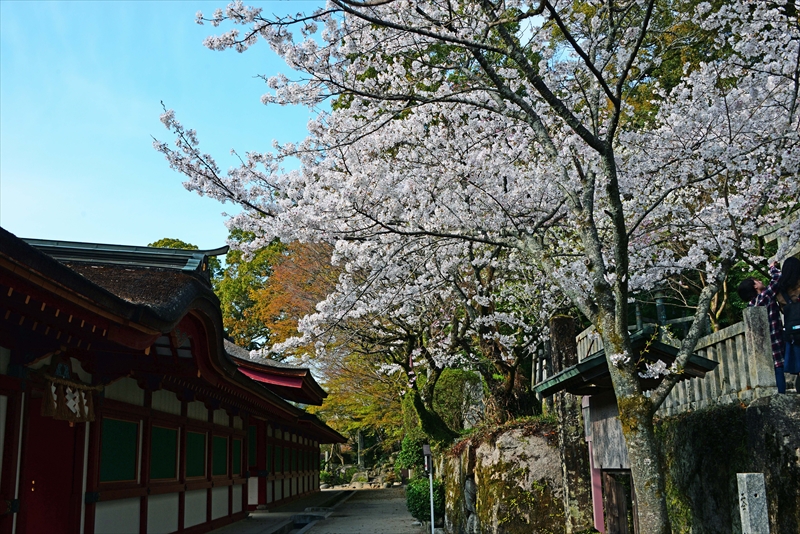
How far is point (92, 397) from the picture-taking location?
25.7ft

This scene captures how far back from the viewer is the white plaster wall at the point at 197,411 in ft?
38.7

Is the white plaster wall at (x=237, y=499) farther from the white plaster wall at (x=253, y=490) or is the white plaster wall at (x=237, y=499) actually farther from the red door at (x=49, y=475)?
the red door at (x=49, y=475)

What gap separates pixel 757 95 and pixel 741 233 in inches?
107


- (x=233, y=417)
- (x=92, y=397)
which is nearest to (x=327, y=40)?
(x=92, y=397)

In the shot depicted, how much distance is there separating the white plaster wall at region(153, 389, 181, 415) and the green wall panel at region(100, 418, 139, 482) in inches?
29.3

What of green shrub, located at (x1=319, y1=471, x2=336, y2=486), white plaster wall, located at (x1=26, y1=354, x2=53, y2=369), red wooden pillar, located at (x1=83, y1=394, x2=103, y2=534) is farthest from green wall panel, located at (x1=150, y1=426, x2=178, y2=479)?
green shrub, located at (x1=319, y1=471, x2=336, y2=486)

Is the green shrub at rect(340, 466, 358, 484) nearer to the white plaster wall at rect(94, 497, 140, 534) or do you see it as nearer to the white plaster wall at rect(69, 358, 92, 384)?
the white plaster wall at rect(94, 497, 140, 534)

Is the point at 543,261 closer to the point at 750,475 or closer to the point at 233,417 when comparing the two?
the point at 750,475

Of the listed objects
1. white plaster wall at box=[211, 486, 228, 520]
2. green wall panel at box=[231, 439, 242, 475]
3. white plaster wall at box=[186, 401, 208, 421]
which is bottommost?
white plaster wall at box=[211, 486, 228, 520]

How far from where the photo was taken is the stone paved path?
1584cm

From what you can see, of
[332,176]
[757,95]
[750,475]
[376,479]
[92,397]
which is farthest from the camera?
[376,479]

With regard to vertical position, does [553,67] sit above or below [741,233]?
above

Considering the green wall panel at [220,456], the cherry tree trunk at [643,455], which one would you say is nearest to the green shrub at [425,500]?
the green wall panel at [220,456]

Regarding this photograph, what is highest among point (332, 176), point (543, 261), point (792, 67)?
point (792, 67)
